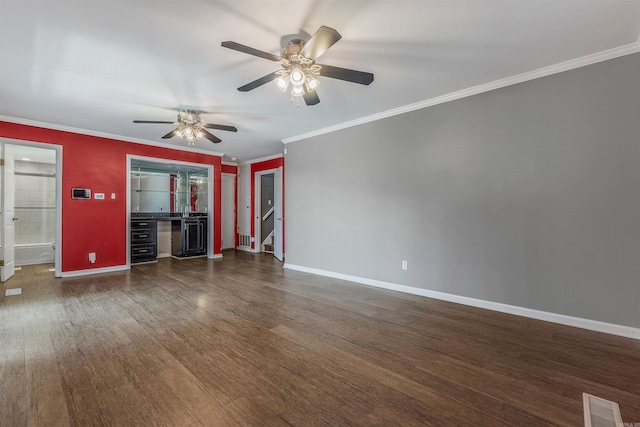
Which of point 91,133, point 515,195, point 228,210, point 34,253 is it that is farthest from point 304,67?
point 34,253

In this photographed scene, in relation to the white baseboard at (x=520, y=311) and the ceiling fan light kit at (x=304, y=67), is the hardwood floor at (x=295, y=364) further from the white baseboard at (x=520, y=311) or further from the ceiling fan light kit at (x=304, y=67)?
the ceiling fan light kit at (x=304, y=67)

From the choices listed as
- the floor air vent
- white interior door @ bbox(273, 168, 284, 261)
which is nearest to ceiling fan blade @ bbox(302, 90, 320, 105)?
the floor air vent

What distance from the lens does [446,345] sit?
89.7 inches

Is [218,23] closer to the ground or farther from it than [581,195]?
farther from it

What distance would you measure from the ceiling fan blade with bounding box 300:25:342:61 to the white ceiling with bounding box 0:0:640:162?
0.74ft

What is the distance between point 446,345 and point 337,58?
2776 millimetres

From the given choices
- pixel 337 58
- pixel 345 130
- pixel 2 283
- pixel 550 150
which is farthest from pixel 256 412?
pixel 2 283

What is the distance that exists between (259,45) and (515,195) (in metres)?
3.04

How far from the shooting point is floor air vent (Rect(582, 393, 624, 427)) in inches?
56.8

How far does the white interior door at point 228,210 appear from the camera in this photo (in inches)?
305

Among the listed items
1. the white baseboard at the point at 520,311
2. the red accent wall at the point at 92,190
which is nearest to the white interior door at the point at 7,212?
the red accent wall at the point at 92,190

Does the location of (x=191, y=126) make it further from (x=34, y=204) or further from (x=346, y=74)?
(x=34, y=204)

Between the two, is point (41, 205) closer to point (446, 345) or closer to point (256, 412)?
point (256, 412)

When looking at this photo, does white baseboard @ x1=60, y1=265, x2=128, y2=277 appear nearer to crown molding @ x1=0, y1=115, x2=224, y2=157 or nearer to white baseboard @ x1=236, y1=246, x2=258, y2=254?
crown molding @ x1=0, y1=115, x2=224, y2=157
